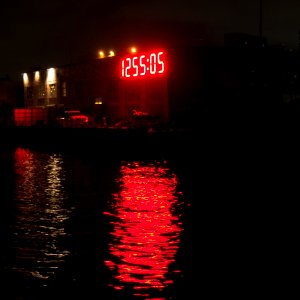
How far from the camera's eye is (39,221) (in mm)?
11320

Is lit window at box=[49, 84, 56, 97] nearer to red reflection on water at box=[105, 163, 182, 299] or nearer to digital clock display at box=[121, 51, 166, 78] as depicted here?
digital clock display at box=[121, 51, 166, 78]

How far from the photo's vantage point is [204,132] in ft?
89.2

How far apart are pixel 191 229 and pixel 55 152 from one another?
22.3m

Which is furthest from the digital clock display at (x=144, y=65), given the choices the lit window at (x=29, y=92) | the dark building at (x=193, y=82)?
the lit window at (x=29, y=92)

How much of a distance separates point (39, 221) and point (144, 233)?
2465 millimetres

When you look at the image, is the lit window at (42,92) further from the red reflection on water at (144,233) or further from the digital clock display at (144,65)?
the red reflection on water at (144,233)

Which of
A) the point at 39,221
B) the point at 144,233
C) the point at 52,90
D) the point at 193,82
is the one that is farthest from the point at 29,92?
the point at 144,233

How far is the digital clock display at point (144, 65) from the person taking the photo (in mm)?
38200

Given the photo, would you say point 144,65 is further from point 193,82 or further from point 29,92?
point 29,92

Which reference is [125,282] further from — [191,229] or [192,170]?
[192,170]

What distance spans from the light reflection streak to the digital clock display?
59.8 feet

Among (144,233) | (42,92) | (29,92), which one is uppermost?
(29,92)

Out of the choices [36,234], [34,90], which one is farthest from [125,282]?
[34,90]

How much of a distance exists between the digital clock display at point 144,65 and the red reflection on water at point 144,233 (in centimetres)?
2144
